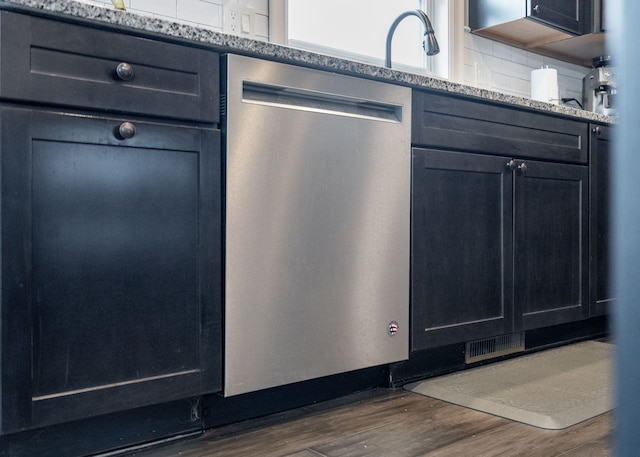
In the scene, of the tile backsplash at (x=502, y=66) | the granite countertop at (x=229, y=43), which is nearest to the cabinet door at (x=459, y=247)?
the granite countertop at (x=229, y=43)

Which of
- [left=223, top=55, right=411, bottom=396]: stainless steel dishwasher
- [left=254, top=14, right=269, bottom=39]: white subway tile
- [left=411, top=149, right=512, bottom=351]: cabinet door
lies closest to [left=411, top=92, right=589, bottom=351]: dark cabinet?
[left=411, top=149, right=512, bottom=351]: cabinet door

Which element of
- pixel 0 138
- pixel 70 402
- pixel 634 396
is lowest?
pixel 70 402

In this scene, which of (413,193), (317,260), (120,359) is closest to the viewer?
(120,359)

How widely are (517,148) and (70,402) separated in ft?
5.29

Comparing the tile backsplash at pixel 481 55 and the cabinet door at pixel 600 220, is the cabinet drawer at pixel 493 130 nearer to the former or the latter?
the cabinet door at pixel 600 220

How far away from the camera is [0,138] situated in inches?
43.6

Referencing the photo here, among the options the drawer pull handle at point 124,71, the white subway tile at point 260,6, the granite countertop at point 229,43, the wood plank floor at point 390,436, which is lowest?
the wood plank floor at point 390,436

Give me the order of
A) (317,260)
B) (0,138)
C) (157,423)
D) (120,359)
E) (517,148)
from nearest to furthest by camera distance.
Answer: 1. (0,138)
2. (120,359)
3. (157,423)
4. (317,260)
5. (517,148)

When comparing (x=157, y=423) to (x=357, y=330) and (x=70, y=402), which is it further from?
(x=357, y=330)

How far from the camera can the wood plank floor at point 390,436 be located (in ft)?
4.36

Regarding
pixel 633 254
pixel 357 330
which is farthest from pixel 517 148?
pixel 633 254

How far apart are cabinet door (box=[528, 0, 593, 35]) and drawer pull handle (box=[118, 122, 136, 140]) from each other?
84.7 inches

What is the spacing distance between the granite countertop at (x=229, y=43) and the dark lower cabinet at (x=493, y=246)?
203mm

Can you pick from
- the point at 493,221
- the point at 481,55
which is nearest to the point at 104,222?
the point at 493,221
